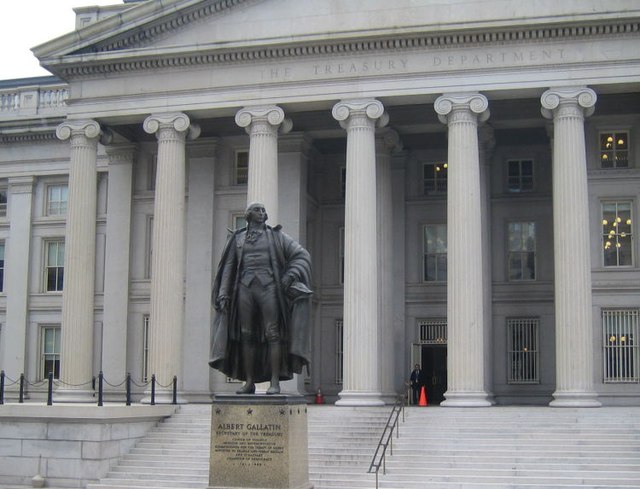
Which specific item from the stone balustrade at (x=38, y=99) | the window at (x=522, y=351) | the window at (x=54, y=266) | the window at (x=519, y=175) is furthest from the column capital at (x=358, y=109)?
the window at (x=54, y=266)

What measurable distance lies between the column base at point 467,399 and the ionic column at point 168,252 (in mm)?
9340

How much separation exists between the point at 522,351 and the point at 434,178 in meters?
7.55

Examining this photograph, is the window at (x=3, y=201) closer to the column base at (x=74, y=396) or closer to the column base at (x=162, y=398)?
the column base at (x=74, y=396)

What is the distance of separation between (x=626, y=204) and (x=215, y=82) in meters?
15.1

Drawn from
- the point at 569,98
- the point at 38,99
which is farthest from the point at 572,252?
the point at 38,99

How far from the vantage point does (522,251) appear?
40031 mm

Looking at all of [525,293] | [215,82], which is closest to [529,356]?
[525,293]

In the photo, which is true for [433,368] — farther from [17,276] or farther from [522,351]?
[17,276]

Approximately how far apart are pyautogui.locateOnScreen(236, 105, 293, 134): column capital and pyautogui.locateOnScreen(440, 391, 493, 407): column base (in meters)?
10.7

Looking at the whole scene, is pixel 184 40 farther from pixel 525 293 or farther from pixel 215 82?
pixel 525 293

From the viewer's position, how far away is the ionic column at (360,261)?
3275cm

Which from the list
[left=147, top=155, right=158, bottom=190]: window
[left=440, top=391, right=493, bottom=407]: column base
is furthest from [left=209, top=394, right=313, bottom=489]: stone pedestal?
[left=147, top=155, right=158, bottom=190]: window

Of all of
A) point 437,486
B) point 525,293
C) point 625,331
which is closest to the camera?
point 437,486

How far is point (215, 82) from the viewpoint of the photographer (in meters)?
36.1
